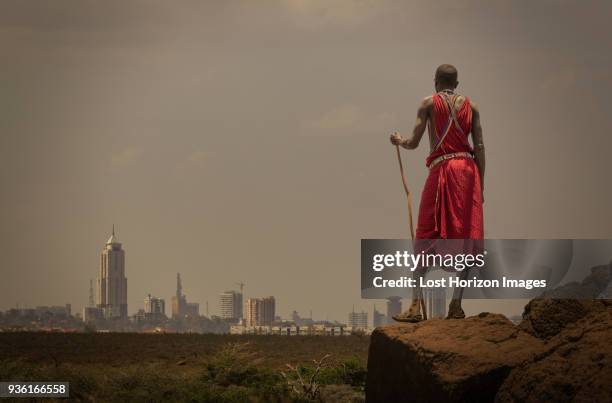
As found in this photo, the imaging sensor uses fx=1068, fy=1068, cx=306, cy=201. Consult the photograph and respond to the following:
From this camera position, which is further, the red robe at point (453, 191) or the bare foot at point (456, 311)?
the red robe at point (453, 191)

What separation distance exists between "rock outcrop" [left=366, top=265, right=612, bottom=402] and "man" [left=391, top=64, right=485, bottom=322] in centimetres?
79

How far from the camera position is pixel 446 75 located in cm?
1211

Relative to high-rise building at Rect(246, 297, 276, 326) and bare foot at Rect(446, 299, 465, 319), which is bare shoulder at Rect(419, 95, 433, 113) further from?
high-rise building at Rect(246, 297, 276, 326)

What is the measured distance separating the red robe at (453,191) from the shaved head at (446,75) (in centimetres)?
21

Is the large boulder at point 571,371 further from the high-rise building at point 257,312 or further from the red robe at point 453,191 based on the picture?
the high-rise building at point 257,312

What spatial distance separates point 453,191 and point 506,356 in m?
2.56

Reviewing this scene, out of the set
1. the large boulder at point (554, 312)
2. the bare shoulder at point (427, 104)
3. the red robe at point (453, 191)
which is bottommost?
the large boulder at point (554, 312)

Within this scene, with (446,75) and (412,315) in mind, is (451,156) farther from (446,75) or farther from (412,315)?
(412,315)

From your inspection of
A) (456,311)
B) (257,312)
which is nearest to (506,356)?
(456,311)

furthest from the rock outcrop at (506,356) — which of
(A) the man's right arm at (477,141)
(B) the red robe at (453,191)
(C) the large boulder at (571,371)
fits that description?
(A) the man's right arm at (477,141)

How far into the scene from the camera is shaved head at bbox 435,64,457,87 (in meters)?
12.1

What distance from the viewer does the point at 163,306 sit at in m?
105

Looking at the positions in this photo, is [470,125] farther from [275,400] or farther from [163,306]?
[163,306]

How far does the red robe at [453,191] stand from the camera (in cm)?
1188
